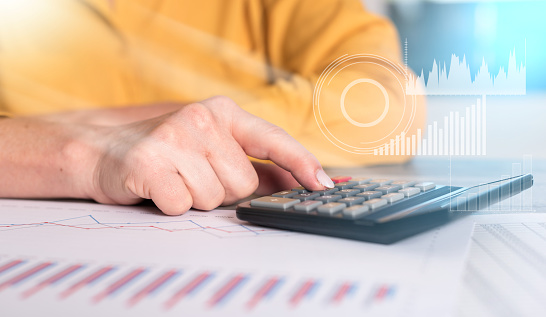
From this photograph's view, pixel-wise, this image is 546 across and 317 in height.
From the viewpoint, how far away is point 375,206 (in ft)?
1.14

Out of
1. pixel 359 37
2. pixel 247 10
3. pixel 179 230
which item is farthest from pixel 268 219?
pixel 247 10

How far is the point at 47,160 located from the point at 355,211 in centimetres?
32

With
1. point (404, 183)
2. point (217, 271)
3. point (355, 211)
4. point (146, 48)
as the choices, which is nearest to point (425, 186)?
point (404, 183)

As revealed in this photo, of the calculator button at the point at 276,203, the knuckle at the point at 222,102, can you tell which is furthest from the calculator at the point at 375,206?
the knuckle at the point at 222,102

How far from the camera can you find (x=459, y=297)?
22cm

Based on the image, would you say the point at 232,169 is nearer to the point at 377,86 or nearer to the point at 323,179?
A: the point at 323,179

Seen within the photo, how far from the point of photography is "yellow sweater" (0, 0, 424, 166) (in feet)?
2.70

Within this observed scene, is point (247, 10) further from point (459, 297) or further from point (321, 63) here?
point (459, 297)

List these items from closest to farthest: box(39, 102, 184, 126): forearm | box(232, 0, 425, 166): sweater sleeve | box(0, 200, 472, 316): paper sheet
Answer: box(0, 200, 472, 316): paper sheet → box(232, 0, 425, 166): sweater sleeve → box(39, 102, 184, 126): forearm

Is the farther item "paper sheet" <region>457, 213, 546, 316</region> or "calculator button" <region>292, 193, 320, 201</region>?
"calculator button" <region>292, 193, 320, 201</region>
